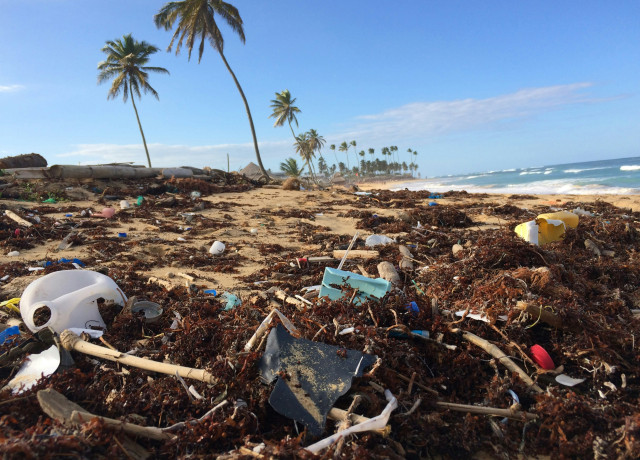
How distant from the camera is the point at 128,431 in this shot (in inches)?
63.3

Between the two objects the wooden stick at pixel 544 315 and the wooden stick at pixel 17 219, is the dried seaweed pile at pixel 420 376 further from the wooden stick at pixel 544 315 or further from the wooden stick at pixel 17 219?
the wooden stick at pixel 17 219

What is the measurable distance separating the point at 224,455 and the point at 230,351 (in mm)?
648

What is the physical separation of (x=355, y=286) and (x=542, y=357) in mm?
1413

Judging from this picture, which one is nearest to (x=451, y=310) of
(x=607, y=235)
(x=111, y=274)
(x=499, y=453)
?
(x=499, y=453)

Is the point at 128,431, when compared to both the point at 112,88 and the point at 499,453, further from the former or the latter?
the point at 112,88

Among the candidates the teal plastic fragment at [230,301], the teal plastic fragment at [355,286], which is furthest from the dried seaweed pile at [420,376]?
the teal plastic fragment at [230,301]

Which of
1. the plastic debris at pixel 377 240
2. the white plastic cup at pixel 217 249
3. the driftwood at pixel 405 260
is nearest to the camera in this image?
the driftwood at pixel 405 260

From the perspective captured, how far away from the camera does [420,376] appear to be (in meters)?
2.07

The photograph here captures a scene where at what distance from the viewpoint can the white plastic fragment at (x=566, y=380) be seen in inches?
80.2

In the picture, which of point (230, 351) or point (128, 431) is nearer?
point (128, 431)

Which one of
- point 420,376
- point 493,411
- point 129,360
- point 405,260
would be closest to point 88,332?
point 129,360

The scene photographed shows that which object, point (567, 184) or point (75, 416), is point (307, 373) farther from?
point (567, 184)

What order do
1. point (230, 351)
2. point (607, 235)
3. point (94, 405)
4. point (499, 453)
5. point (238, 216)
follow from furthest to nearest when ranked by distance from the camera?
point (238, 216), point (607, 235), point (230, 351), point (94, 405), point (499, 453)

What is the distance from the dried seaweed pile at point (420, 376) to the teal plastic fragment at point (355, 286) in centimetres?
11
